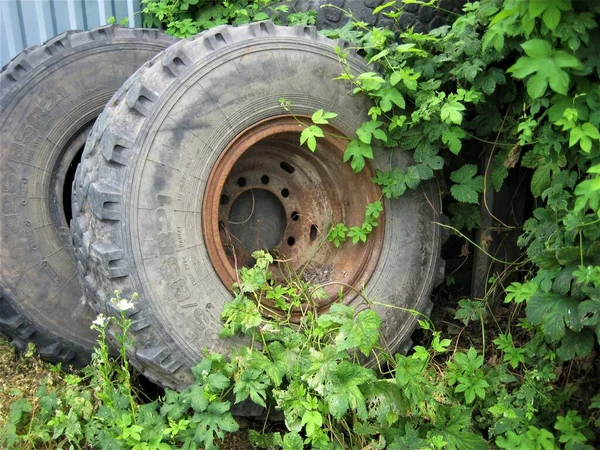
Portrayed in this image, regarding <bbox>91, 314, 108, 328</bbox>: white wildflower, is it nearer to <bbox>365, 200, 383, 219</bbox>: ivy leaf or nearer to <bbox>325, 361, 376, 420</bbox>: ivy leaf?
<bbox>325, 361, 376, 420</bbox>: ivy leaf

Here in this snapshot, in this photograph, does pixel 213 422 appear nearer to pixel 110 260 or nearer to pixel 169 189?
pixel 110 260

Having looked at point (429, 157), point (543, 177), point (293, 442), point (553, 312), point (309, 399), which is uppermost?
point (429, 157)

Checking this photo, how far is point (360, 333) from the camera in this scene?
260 centimetres

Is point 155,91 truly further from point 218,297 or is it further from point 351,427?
point 351,427

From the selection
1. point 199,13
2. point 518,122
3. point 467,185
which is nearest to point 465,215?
point 467,185

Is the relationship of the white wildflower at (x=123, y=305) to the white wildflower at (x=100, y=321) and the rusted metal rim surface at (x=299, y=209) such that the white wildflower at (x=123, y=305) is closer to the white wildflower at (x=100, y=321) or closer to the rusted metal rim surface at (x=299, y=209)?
the white wildflower at (x=100, y=321)

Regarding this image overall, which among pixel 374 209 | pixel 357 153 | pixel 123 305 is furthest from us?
pixel 374 209

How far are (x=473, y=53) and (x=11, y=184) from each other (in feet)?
7.71

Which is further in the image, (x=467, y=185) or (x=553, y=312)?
(x=467, y=185)

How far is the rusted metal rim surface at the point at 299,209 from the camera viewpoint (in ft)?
10.4

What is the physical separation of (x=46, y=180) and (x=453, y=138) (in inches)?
81.5

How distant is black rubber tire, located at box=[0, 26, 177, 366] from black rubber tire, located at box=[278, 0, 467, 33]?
1159 mm

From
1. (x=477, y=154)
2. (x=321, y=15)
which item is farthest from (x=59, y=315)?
(x=477, y=154)

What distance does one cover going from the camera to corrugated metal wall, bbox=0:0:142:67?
3.90m
